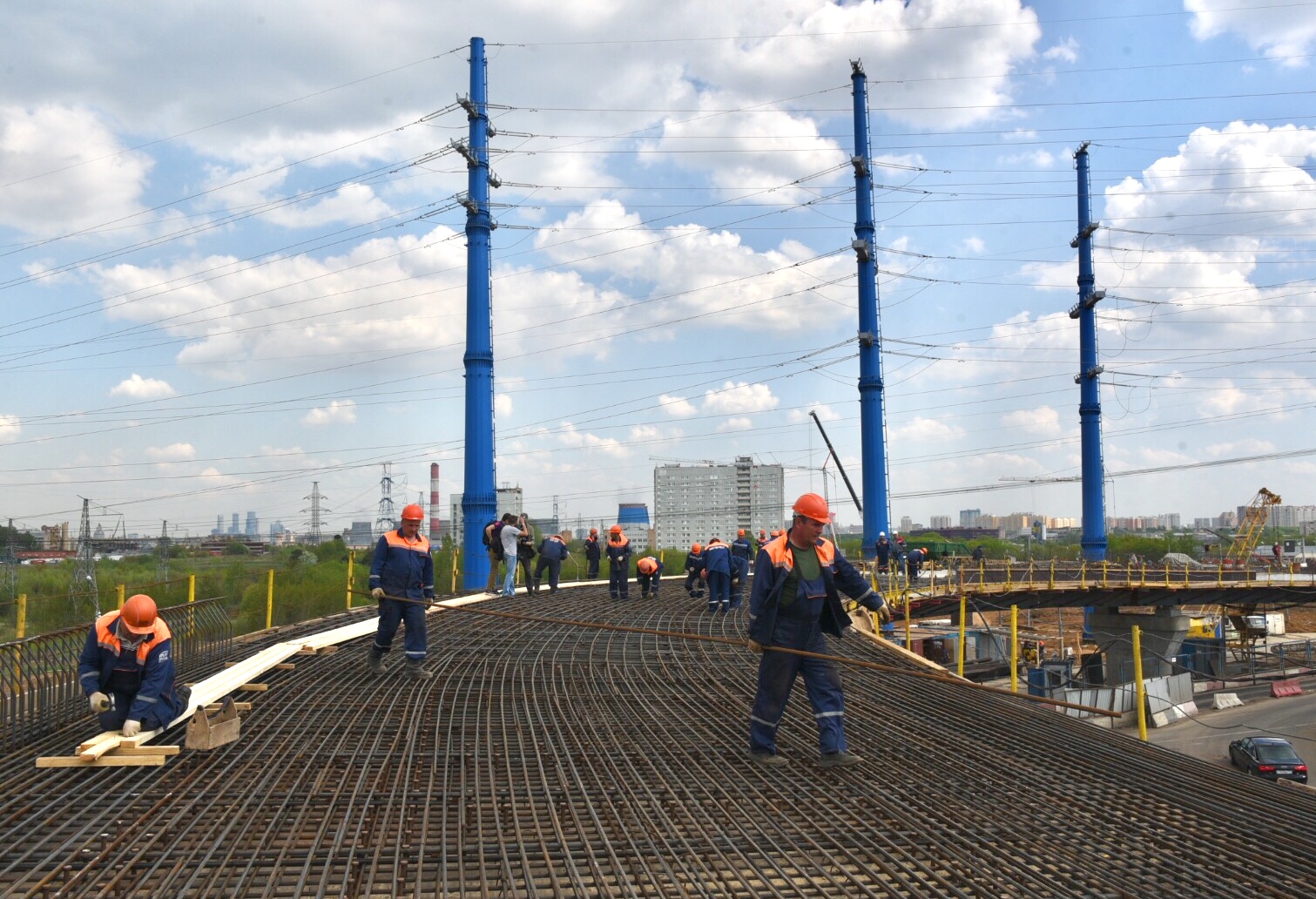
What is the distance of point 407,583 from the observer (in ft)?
28.2

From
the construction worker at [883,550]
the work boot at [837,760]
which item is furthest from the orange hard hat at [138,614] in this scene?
the construction worker at [883,550]

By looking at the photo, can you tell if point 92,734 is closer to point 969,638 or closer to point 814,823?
point 814,823

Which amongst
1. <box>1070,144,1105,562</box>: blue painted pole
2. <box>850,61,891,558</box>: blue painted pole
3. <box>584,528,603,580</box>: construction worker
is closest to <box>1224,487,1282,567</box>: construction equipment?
<box>1070,144,1105,562</box>: blue painted pole

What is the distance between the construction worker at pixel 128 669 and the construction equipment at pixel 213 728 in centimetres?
27

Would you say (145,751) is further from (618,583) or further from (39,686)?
(618,583)

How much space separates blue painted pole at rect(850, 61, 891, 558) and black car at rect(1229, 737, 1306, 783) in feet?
44.9

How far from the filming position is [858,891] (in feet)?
13.1

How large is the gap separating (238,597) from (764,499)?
80915mm

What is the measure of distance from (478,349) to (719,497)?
82413 mm

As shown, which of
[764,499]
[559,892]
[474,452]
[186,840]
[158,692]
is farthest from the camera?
[764,499]

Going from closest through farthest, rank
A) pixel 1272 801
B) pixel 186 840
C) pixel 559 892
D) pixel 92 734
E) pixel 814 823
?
pixel 559 892
pixel 186 840
pixel 814 823
pixel 1272 801
pixel 92 734

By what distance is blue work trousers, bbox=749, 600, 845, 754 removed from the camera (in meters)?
5.89

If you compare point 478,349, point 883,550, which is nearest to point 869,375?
point 883,550

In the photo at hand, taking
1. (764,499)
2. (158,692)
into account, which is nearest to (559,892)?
(158,692)
